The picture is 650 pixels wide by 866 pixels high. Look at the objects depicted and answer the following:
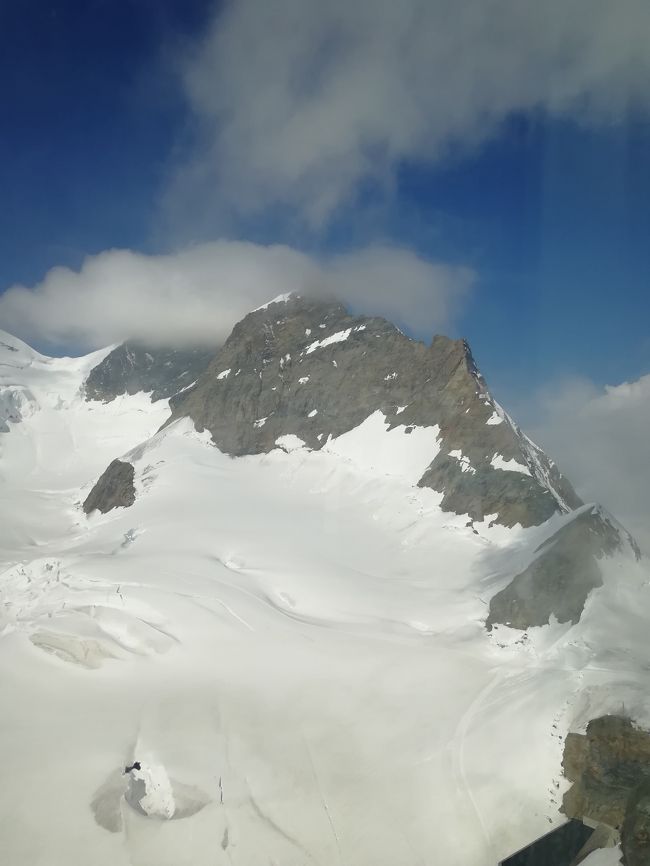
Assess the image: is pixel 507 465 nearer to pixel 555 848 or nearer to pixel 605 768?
pixel 605 768

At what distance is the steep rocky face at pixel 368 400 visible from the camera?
1679 inches

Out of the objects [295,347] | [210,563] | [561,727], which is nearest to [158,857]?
[561,727]

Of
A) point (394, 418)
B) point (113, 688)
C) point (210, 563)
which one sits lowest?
point (113, 688)

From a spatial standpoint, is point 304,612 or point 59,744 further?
point 304,612

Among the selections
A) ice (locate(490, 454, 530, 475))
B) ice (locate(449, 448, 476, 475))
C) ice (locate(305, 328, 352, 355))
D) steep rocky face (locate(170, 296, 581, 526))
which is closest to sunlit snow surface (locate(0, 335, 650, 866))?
steep rocky face (locate(170, 296, 581, 526))

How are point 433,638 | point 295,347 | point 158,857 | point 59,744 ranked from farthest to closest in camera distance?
point 295,347 < point 433,638 < point 59,744 < point 158,857

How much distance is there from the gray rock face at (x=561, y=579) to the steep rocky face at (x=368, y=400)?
6.93m

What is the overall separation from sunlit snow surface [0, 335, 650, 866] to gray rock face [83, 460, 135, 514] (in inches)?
282

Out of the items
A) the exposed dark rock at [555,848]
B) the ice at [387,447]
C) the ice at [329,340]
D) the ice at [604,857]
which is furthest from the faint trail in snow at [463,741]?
the ice at [329,340]

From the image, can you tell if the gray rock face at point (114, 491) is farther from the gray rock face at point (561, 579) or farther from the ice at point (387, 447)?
the gray rock face at point (561, 579)

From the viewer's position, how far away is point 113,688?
2341cm

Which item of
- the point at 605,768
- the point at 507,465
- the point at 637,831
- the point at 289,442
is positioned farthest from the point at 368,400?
the point at 637,831

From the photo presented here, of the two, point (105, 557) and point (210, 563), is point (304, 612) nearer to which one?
point (210, 563)

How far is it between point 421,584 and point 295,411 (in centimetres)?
2968
